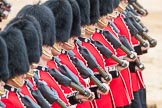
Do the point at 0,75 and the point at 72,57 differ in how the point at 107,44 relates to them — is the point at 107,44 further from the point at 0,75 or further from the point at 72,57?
the point at 0,75

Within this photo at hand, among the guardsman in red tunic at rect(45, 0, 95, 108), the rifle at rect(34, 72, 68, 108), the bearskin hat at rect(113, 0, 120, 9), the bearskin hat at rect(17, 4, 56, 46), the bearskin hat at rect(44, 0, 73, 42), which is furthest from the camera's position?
the bearskin hat at rect(113, 0, 120, 9)

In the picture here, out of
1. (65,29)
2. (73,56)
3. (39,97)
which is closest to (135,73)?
(73,56)

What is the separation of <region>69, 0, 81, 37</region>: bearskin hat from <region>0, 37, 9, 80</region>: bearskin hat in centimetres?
156

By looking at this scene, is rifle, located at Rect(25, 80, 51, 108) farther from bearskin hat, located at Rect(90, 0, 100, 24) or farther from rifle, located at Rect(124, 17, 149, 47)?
rifle, located at Rect(124, 17, 149, 47)

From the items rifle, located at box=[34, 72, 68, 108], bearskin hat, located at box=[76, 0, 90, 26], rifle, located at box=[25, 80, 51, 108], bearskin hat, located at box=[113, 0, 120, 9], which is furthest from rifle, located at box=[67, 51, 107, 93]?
bearskin hat, located at box=[113, 0, 120, 9]

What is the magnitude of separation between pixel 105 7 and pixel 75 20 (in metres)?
0.91

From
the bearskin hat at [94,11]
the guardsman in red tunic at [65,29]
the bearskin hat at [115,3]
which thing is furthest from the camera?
the bearskin hat at [115,3]

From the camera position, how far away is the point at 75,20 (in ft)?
20.7

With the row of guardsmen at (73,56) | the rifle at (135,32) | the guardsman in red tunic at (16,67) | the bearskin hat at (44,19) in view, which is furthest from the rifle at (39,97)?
the rifle at (135,32)

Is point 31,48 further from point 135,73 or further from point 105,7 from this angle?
point 135,73

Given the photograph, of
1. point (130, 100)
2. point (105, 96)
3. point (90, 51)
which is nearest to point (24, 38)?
point (90, 51)

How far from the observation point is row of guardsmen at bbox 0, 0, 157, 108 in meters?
4.94

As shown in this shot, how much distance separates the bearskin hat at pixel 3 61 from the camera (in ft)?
15.4

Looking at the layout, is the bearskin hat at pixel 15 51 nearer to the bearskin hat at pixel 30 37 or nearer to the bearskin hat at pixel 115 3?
the bearskin hat at pixel 30 37
